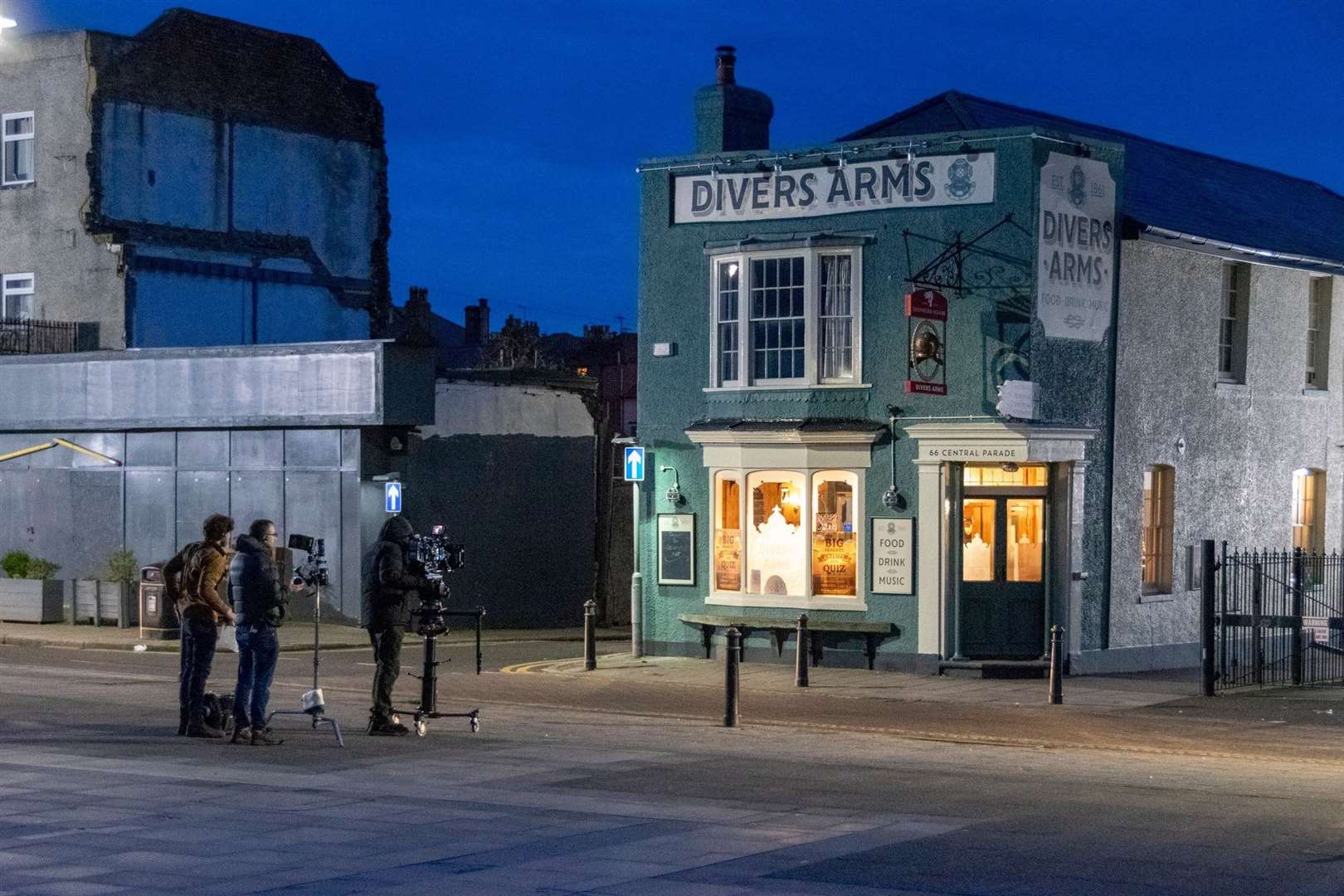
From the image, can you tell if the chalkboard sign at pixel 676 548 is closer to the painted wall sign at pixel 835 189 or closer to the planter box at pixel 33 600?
the painted wall sign at pixel 835 189

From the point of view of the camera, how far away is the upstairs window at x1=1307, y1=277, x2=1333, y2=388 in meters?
30.9

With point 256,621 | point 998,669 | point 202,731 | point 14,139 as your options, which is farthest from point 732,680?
point 14,139

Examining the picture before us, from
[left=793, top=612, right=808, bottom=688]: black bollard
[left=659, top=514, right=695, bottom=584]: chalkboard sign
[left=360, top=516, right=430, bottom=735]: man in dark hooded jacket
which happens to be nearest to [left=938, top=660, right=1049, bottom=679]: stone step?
[left=793, top=612, right=808, bottom=688]: black bollard

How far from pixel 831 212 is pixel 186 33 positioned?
20.6m

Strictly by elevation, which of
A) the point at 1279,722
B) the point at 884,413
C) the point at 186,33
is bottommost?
the point at 1279,722

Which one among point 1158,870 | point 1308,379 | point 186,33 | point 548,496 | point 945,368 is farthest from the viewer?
point 186,33

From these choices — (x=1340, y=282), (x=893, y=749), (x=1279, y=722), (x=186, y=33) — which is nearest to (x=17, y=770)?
(x=893, y=749)

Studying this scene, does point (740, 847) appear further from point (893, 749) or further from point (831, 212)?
point (831, 212)

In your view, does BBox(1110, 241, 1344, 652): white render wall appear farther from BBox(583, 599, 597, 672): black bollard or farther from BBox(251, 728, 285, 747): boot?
BBox(251, 728, 285, 747): boot

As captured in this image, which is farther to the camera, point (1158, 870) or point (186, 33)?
point (186, 33)

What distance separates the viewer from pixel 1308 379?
101 ft

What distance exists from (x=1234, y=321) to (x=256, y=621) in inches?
715

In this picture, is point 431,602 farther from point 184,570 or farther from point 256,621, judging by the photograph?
point 184,570

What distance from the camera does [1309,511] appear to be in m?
31.0
